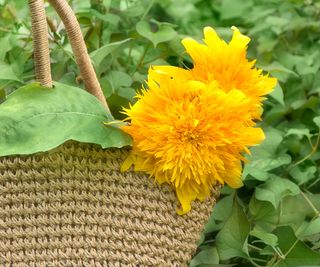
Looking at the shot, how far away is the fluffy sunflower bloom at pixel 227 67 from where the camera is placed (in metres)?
0.68

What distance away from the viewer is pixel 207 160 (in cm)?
66

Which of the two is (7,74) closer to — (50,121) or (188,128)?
(50,121)

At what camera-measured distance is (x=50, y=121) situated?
0.67 meters

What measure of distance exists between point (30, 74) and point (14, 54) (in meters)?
0.03

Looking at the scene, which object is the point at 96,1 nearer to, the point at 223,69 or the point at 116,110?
the point at 116,110

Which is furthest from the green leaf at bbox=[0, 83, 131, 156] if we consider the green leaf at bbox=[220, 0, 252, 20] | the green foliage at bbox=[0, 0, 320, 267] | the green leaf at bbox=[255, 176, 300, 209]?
the green leaf at bbox=[220, 0, 252, 20]

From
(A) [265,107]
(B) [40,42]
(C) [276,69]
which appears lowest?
(A) [265,107]

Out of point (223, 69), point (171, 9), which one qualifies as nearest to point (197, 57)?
point (223, 69)

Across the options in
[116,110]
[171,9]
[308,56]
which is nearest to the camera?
[116,110]

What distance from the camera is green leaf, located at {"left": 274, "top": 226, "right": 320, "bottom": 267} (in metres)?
0.76

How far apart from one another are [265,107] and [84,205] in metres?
0.47

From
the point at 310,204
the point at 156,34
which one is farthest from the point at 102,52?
the point at 310,204

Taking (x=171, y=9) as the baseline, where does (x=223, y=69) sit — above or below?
above

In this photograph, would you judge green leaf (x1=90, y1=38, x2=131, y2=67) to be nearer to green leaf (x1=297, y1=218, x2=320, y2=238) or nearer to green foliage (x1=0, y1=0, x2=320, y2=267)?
green foliage (x1=0, y1=0, x2=320, y2=267)
